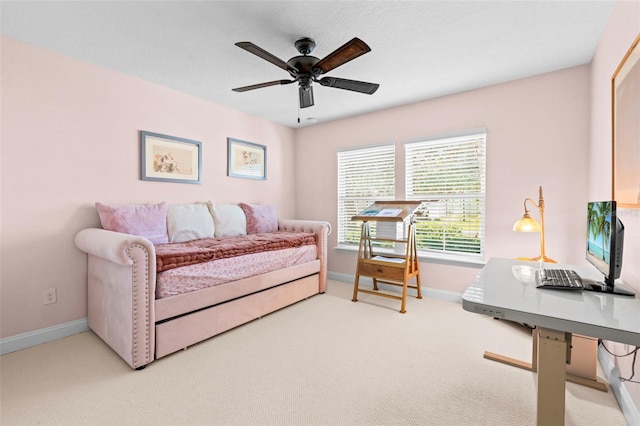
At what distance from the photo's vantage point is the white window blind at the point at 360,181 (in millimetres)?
3994

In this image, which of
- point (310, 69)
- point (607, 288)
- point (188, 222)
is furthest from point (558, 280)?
point (188, 222)

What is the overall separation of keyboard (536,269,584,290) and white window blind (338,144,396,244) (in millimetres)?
2424

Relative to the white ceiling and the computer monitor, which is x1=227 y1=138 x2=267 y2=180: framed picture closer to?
the white ceiling

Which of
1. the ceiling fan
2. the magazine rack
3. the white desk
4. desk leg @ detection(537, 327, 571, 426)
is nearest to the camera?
the white desk

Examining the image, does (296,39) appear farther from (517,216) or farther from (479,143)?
(517,216)

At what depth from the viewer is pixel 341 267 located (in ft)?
14.4

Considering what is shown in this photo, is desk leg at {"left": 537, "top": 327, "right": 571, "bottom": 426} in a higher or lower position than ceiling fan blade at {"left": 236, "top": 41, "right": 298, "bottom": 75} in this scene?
lower

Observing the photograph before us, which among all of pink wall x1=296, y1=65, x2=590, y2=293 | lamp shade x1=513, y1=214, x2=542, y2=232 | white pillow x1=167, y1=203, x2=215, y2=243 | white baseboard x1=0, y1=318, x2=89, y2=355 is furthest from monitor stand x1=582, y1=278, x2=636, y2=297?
white baseboard x1=0, y1=318, x2=89, y2=355

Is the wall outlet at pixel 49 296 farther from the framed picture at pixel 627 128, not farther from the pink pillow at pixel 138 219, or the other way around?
the framed picture at pixel 627 128

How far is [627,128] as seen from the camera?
1.64m

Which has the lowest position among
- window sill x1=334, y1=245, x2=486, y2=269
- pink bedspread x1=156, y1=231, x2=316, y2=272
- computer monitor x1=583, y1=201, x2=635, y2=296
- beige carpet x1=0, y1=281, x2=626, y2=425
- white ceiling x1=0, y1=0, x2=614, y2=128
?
beige carpet x1=0, y1=281, x2=626, y2=425

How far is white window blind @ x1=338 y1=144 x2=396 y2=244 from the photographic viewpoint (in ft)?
13.1

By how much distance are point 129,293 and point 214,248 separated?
2.43 ft

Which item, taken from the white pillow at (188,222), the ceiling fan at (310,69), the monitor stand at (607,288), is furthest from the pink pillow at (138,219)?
the monitor stand at (607,288)
